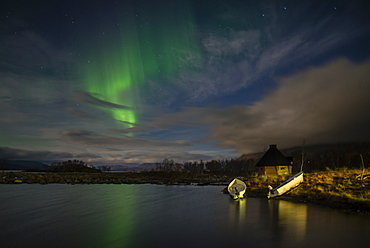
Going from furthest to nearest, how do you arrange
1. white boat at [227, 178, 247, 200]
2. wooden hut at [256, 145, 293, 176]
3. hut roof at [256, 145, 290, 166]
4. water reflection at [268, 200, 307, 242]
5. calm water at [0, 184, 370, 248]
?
hut roof at [256, 145, 290, 166] → wooden hut at [256, 145, 293, 176] → white boat at [227, 178, 247, 200] → water reflection at [268, 200, 307, 242] → calm water at [0, 184, 370, 248]

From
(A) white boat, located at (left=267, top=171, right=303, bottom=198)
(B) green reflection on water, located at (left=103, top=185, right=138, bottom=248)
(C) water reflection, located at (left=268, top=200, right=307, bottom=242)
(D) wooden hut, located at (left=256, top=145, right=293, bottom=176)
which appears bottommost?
(B) green reflection on water, located at (left=103, top=185, right=138, bottom=248)

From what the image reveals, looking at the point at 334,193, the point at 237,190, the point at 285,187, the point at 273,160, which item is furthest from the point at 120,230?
the point at 273,160

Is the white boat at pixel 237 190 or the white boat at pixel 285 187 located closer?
the white boat at pixel 285 187

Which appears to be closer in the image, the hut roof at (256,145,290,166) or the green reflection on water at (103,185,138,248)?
the green reflection on water at (103,185,138,248)

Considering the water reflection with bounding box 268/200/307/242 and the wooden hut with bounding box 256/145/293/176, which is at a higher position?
the wooden hut with bounding box 256/145/293/176

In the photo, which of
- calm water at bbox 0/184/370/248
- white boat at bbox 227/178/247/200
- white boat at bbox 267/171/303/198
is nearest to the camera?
calm water at bbox 0/184/370/248

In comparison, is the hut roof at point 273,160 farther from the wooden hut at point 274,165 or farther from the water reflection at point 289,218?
the water reflection at point 289,218

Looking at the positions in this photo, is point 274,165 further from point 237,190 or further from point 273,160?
point 237,190

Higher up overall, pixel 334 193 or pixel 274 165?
pixel 274 165

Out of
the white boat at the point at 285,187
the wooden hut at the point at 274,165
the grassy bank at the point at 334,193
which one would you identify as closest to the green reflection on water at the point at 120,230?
the white boat at the point at 285,187

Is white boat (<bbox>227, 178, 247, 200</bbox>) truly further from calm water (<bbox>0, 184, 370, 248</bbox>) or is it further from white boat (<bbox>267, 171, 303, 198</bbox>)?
calm water (<bbox>0, 184, 370, 248</bbox>)

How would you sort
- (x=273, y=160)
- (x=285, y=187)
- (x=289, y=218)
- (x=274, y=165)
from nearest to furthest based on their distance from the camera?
(x=289, y=218), (x=285, y=187), (x=274, y=165), (x=273, y=160)

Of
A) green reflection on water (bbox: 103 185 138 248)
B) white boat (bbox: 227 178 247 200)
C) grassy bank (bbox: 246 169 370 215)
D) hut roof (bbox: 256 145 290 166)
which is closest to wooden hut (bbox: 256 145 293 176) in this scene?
hut roof (bbox: 256 145 290 166)

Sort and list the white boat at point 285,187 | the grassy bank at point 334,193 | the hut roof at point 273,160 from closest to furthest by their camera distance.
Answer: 1. the grassy bank at point 334,193
2. the white boat at point 285,187
3. the hut roof at point 273,160
